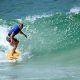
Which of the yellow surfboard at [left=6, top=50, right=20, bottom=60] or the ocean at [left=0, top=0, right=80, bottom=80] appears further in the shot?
the yellow surfboard at [left=6, top=50, right=20, bottom=60]

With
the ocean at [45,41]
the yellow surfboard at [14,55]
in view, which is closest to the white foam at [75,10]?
the ocean at [45,41]

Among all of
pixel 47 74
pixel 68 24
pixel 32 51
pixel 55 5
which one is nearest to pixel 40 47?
pixel 32 51

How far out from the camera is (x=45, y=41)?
1641 centimetres

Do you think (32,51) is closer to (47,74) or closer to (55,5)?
(47,74)

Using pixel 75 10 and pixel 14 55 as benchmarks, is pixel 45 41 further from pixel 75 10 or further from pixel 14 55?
pixel 75 10

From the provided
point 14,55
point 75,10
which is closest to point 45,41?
point 14,55

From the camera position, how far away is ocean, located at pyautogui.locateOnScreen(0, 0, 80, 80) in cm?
1147

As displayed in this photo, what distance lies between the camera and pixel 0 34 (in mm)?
17312

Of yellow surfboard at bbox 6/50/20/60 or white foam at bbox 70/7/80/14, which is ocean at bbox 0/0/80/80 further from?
yellow surfboard at bbox 6/50/20/60

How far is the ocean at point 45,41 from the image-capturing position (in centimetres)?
1147

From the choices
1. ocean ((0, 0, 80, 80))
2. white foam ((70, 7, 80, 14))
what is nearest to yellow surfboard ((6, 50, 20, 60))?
ocean ((0, 0, 80, 80))

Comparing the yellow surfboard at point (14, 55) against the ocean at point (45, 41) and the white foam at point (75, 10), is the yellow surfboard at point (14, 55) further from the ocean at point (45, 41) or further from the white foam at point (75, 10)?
the white foam at point (75, 10)

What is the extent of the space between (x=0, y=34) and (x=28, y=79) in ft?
22.7

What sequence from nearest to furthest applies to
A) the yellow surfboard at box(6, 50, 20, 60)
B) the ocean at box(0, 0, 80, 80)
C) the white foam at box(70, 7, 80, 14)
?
the ocean at box(0, 0, 80, 80)
the yellow surfboard at box(6, 50, 20, 60)
the white foam at box(70, 7, 80, 14)
